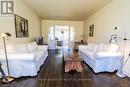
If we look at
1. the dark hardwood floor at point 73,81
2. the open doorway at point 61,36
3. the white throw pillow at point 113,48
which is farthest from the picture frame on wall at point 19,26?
the open doorway at point 61,36

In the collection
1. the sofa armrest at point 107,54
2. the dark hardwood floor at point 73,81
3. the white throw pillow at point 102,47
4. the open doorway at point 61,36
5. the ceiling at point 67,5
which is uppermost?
the ceiling at point 67,5

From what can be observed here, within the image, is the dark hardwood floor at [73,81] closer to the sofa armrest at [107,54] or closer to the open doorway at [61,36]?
the sofa armrest at [107,54]

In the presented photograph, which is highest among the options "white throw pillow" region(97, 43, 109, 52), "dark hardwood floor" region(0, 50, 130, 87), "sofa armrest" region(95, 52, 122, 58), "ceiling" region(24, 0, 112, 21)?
"ceiling" region(24, 0, 112, 21)

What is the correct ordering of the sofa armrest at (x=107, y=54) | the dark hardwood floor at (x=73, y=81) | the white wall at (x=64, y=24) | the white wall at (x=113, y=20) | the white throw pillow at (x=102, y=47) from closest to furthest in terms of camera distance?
1. the dark hardwood floor at (x=73, y=81)
2. the sofa armrest at (x=107, y=54)
3. the white wall at (x=113, y=20)
4. the white throw pillow at (x=102, y=47)
5. the white wall at (x=64, y=24)

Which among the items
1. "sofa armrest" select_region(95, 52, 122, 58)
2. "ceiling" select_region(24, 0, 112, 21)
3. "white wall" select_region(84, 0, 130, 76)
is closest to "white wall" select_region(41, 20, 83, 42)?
"ceiling" select_region(24, 0, 112, 21)

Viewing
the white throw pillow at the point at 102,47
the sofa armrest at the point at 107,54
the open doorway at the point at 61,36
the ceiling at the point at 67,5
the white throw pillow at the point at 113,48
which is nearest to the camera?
the sofa armrest at the point at 107,54

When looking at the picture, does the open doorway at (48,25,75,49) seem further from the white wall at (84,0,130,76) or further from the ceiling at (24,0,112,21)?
the white wall at (84,0,130,76)

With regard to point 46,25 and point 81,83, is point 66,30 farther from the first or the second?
point 81,83

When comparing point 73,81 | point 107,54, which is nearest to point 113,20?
point 107,54

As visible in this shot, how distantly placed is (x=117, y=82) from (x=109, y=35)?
2316 mm

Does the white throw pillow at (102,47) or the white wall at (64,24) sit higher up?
the white wall at (64,24)

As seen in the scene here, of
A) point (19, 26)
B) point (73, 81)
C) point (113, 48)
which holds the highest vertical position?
point (19, 26)

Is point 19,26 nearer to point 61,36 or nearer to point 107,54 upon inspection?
point 107,54

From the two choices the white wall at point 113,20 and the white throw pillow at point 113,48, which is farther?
the white throw pillow at point 113,48
